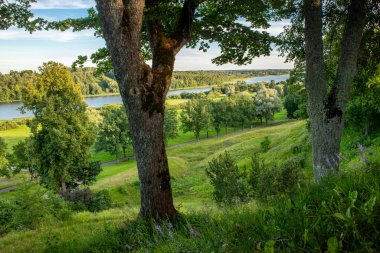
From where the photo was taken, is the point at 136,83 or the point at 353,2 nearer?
the point at 136,83

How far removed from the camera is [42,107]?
28.8 meters

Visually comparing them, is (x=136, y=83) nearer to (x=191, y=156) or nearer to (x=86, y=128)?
(x=86, y=128)

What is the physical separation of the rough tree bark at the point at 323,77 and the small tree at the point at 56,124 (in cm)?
2571

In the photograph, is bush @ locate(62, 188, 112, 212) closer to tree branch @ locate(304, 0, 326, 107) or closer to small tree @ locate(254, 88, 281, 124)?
tree branch @ locate(304, 0, 326, 107)

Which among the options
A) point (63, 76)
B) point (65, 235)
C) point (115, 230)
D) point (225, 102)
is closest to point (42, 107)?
point (63, 76)

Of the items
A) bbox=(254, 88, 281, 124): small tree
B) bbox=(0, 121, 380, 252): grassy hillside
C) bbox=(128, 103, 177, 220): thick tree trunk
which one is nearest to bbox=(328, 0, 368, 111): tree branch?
bbox=(0, 121, 380, 252): grassy hillside

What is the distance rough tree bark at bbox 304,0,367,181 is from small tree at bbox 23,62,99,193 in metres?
25.7

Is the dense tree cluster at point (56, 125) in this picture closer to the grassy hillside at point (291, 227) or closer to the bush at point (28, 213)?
the bush at point (28, 213)

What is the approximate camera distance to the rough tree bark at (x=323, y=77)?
655cm

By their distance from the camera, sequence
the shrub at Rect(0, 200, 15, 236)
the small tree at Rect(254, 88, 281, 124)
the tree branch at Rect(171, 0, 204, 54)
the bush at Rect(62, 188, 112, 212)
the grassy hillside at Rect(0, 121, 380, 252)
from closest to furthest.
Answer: the grassy hillside at Rect(0, 121, 380, 252) → the tree branch at Rect(171, 0, 204, 54) → the shrub at Rect(0, 200, 15, 236) → the bush at Rect(62, 188, 112, 212) → the small tree at Rect(254, 88, 281, 124)

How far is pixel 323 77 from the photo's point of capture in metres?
6.75

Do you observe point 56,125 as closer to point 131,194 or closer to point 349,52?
point 131,194

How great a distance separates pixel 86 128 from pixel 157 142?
2612 centimetres

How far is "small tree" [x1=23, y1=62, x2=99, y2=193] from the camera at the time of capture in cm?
2816
